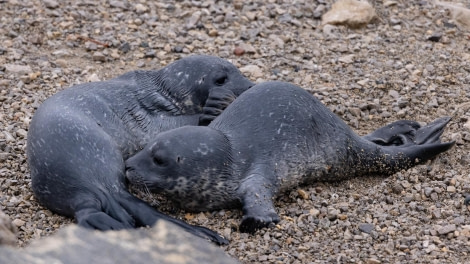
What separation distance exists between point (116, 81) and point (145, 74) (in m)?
0.24

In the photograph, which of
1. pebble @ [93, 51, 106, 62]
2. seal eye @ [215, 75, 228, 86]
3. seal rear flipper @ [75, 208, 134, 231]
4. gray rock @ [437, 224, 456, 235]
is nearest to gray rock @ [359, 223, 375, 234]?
gray rock @ [437, 224, 456, 235]

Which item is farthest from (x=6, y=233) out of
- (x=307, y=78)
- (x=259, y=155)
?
(x=307, y=78)

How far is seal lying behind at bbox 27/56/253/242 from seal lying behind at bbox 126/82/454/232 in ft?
0.77

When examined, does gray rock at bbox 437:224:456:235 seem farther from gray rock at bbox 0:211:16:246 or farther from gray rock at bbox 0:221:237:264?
gray rock at bbox 0:211:16:246

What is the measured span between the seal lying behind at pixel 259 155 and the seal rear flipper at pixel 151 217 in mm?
178

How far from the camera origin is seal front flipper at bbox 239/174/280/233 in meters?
5.44

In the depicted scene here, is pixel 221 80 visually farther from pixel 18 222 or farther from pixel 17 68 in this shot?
pixel 17 68

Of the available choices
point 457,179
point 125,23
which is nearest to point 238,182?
point 457,179

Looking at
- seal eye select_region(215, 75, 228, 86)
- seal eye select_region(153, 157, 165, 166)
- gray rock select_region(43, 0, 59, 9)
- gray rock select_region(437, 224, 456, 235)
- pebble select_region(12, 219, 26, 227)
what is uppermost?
seal eye select_region(215, 75, 228, 86)

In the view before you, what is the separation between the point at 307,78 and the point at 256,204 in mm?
2460

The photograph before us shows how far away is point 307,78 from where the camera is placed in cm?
780

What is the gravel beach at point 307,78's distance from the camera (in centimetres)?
538

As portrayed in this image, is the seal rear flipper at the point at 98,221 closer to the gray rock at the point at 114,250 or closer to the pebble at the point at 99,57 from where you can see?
the gray rock at the point at 114,250

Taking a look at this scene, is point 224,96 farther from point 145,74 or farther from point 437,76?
point 437,76
